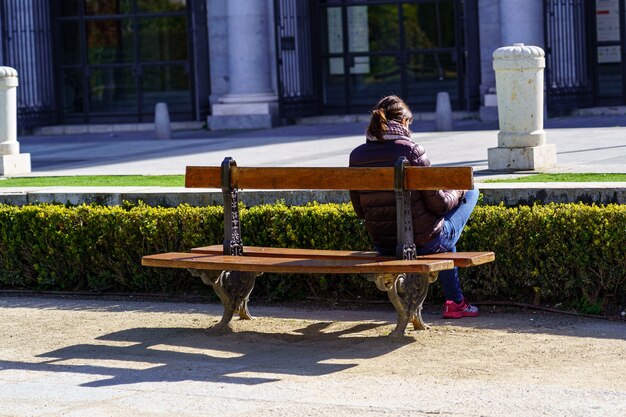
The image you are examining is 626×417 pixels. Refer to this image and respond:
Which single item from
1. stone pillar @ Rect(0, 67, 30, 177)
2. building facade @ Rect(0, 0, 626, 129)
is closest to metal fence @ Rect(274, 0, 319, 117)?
building facade @ Rect(0, 0, 626, 129)

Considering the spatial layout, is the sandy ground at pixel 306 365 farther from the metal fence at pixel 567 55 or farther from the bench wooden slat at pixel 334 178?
the metal fence at pixel 567 55

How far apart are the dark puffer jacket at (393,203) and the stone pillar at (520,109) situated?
3977 mm

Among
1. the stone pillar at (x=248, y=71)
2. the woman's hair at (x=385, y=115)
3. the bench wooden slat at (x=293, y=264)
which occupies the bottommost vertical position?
the bench wooden slat at (x=293, y=264)

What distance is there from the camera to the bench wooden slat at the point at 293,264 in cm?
763

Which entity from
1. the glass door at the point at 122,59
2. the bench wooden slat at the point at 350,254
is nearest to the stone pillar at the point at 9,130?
the bench wooden slat at the point at 350,254

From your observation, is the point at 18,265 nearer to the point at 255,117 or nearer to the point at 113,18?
the point at 255,117

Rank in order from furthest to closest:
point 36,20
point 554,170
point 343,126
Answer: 1. point 36,20
2. point 343,126
3. point 554,170

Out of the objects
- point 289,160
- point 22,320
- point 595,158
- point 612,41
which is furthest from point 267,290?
point 612,41

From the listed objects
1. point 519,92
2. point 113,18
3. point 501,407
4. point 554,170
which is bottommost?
point 501,407

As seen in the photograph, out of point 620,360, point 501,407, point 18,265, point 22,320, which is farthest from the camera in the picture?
point 18,265

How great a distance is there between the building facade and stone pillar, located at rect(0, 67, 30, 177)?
8.87m

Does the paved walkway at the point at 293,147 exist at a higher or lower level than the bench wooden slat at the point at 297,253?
higher

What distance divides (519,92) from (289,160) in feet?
14.5

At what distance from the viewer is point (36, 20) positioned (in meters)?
25.4
